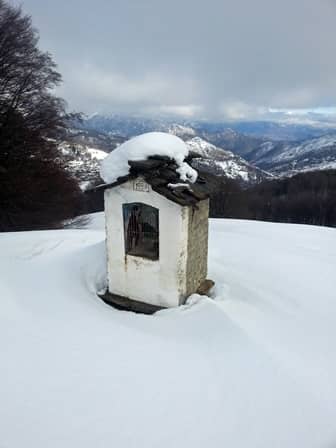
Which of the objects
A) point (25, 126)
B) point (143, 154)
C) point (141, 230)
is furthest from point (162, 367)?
point (25, 126)

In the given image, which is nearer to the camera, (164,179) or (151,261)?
(164,179)

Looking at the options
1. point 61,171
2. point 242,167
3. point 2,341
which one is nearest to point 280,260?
point 2,341

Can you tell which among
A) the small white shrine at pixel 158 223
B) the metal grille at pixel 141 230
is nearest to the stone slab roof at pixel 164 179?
the small white shrine at pixel 158 223

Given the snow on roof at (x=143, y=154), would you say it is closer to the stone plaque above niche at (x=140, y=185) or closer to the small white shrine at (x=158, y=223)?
the small white shrine at (x=158, y=223)

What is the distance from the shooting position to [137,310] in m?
5.25

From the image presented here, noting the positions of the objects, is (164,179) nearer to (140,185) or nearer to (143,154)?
(140,185)

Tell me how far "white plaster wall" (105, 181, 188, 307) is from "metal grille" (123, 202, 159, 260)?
0.13 meters

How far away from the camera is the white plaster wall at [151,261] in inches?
187

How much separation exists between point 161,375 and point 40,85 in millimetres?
13165

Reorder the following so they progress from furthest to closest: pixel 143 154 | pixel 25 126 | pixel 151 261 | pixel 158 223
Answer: pixel 25 126
pixel 151 261
pixel 158 223
pixel 143 154

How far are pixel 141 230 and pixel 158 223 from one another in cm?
88

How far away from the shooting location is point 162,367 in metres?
A: 3.71

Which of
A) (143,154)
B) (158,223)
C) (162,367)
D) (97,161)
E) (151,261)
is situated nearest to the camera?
(162,367)

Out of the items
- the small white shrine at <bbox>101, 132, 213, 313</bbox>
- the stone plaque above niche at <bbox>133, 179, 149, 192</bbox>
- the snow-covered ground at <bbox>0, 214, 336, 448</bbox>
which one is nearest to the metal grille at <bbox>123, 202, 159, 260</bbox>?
the small white shrine at <bbox>101, 132, 213, 313</bbox>
